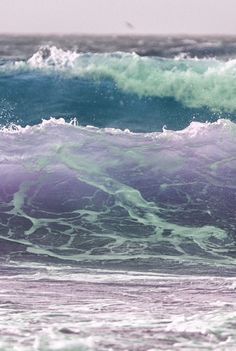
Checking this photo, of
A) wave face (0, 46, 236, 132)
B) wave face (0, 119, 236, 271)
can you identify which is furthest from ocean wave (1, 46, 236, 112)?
wave face (0, 119, 236, 271)

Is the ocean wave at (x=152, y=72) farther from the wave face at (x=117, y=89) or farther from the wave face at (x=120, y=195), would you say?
the wave face at (x=120, y=195)

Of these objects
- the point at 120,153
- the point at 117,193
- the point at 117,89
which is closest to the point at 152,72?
the point at 117,89

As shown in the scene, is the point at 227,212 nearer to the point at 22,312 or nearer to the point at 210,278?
the point at 210,278

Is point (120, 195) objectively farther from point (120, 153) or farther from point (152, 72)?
point (152, 72)

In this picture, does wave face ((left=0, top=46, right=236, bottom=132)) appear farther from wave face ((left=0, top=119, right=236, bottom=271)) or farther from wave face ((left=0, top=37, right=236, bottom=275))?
wave face ((left=0, top=119, right=236, bottom=271))

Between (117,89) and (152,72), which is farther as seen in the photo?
(117,89)

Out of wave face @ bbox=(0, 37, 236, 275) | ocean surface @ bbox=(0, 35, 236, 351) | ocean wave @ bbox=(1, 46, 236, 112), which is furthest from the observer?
ocean wave @ bbox=(1, 46, 236, 112)
